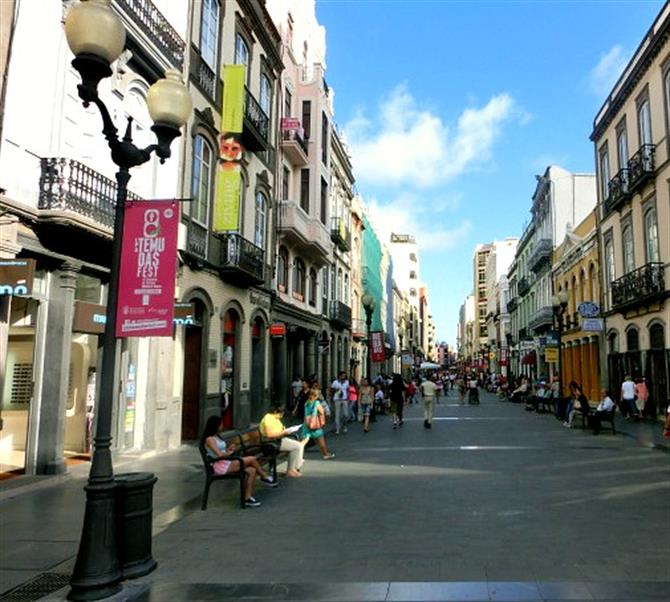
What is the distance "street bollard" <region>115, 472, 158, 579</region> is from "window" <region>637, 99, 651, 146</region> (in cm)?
2534

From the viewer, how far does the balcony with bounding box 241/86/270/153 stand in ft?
59.6

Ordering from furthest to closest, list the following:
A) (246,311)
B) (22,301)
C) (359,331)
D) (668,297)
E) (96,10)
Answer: (359,331)
(668,297)
(246,311)
(22,301)
(96,10)

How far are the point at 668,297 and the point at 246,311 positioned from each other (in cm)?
1523

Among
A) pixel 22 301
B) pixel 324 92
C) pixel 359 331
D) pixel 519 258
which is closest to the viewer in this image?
pixel 22 301

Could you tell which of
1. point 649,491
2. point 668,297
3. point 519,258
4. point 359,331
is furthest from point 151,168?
point 519,258

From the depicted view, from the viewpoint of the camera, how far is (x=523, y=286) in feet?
182

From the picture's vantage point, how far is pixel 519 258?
60.4 metres

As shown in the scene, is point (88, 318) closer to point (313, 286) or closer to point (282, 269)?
point (282, 269)

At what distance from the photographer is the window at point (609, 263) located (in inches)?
1158

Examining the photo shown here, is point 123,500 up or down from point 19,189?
down

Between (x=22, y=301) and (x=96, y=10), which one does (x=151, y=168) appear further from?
(x=96, y=10)

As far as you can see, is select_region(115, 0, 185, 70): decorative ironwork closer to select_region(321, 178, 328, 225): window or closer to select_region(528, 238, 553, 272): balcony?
select_region(321, 178, 328, 225): window

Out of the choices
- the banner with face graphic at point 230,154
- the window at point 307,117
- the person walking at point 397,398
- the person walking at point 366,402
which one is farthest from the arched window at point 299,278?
the banner with face graphic at point 230,154

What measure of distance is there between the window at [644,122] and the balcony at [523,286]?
28.6 m
